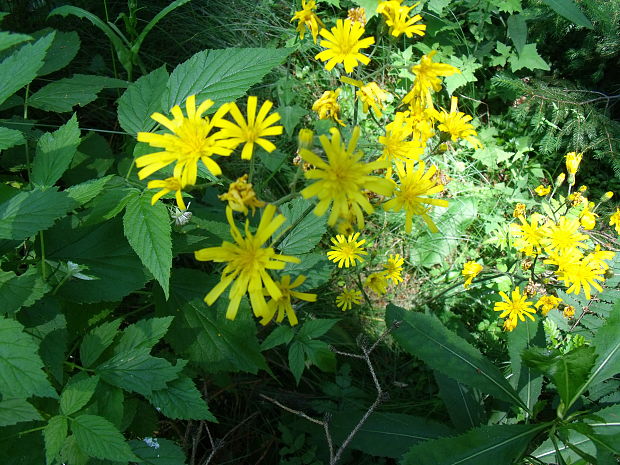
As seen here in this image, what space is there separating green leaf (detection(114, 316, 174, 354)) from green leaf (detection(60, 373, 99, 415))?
0.18m

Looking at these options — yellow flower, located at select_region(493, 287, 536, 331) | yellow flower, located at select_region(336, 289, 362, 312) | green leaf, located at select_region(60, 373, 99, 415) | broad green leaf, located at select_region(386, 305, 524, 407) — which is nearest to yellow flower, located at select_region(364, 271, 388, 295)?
yellow flower, located at select_region(336, 289, 362, 312)

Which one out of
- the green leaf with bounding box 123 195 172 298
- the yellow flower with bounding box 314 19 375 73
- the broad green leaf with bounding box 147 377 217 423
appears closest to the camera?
the green leaf with bounding box 123 195 172 298

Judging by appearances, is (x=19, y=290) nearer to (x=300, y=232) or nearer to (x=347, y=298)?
(x=300, y=232)

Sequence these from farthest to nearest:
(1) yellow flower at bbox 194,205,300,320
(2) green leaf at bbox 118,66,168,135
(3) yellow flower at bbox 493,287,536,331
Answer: (3) yellow flower at bbox 493,287,536,331 < (2) green leaf at bbox 118,66,168,135 < (1) yellow flower at bbox 194,205,300,320

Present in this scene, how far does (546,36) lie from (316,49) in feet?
6.56

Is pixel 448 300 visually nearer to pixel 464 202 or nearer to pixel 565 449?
pixel 464 202

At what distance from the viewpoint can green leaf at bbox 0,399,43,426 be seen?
1.44 meters

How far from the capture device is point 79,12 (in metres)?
2.55

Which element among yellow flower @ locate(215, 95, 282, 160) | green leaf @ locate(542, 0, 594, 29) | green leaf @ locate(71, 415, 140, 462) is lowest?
green leaf @ locate(71, 415, 140, 462)

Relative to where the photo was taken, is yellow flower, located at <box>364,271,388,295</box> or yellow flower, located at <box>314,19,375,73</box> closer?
yellow flower, located at <box>314,19,375,73</box>

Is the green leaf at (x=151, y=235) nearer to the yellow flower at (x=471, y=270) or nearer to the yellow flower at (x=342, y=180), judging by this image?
the yellow flower at (x=342, y=180)

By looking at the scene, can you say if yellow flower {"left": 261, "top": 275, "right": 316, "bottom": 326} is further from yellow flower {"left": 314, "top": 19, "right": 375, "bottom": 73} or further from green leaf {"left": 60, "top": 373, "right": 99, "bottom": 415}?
yellow flower {"left": 314, "top": 19, "right": 375, "bottom": 73}

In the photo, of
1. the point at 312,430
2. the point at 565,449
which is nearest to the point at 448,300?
the point at 565,449

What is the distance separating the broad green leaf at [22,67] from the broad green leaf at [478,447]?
6.75 ft
